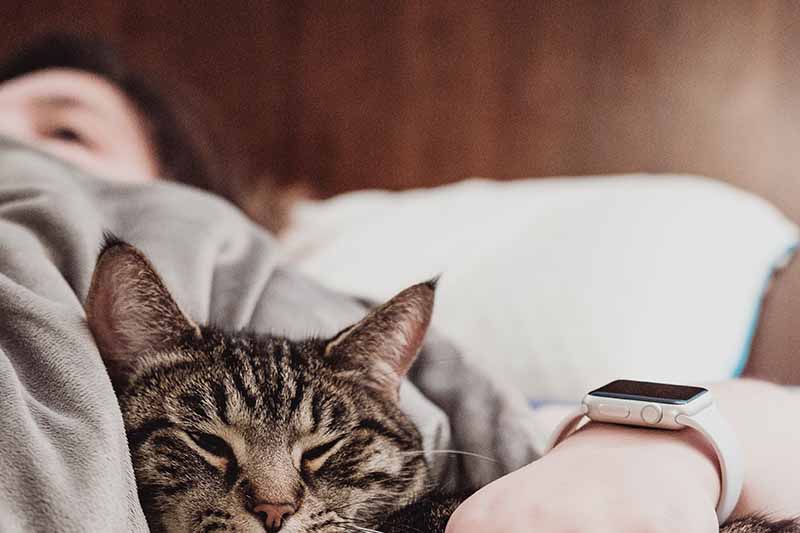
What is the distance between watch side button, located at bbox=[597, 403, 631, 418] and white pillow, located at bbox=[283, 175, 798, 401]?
379mm

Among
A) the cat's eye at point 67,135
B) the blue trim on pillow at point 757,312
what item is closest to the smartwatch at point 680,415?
the blue trim on pillow at point 757,312

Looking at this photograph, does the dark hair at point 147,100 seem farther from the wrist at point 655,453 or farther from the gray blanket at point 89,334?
the wrist at point 655,453

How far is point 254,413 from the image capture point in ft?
1.94

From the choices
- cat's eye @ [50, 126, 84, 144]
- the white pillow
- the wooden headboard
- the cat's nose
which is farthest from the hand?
cat's eye @ [50, 126, 84, 144]

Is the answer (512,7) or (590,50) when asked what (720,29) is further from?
(512,7)

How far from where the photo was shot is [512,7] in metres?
1.75

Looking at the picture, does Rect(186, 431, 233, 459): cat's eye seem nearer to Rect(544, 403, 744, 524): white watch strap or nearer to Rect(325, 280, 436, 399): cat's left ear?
Rect(325, 280, 436, 399): cat's left ear

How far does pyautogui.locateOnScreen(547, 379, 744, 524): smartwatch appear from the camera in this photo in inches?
21.9

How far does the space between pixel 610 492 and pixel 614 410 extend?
10 centimetres

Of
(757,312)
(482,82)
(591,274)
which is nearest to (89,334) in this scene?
(591,274)

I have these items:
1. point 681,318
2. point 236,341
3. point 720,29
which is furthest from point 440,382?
point 720,29

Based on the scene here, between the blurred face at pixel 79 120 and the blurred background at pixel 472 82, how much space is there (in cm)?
48

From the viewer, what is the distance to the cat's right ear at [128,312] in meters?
0.57

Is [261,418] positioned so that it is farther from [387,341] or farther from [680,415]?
[680,415]
